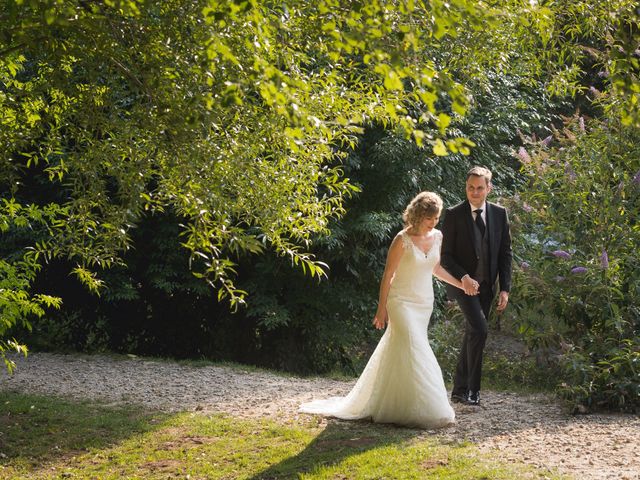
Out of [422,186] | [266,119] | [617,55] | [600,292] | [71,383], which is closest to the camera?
[617,55]

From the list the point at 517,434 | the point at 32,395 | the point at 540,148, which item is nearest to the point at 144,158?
the point at 517,434

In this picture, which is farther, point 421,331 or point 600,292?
point 600,292

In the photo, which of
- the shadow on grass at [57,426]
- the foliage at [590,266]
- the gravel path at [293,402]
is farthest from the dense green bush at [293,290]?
the shadow on grass at [57,426]

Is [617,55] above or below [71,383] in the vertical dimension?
above

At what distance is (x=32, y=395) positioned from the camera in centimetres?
807

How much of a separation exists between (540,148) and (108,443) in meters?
4.88

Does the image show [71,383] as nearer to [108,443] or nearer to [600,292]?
[108,443]

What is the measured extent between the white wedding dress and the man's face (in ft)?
1.46

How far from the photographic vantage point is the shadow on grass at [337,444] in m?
5.61

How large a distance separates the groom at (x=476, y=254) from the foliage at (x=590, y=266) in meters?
0.70

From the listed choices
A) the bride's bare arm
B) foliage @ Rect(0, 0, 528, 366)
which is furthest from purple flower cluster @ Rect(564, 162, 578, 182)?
foliage @ Rect(0, 0, 528, 366)

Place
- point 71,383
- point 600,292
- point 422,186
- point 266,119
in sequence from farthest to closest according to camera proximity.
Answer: point 422,186 → point 71,383 → point 600,292 → point 266,119

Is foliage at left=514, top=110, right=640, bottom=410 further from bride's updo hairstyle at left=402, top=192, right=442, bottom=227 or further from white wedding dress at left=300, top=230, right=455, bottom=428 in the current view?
bride's updo hairstyle at left=402, top=192, right=442, bottom=227

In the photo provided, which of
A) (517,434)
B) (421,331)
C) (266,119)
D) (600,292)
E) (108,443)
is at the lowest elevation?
(108,443)
